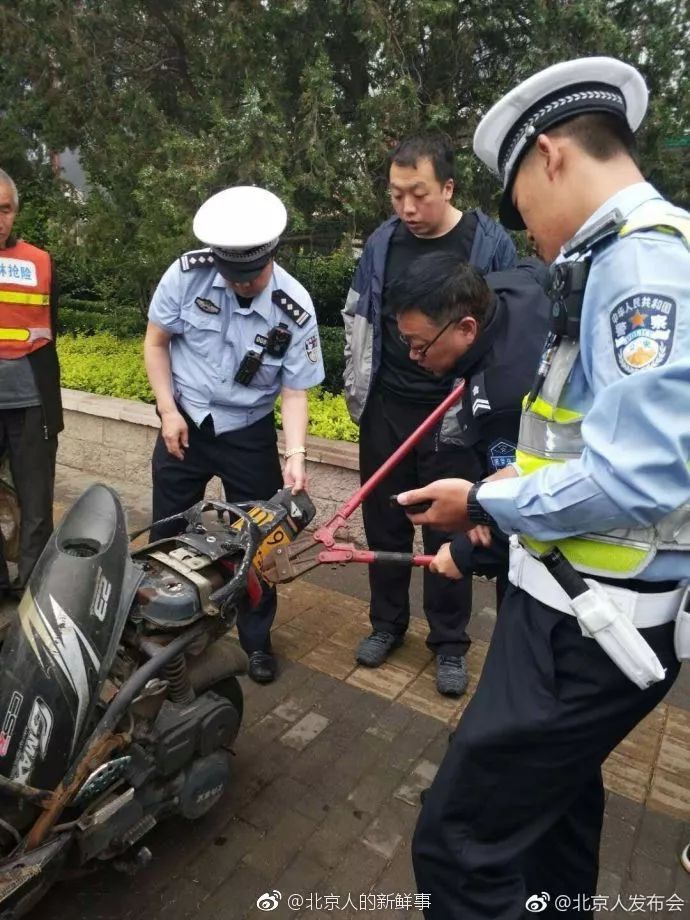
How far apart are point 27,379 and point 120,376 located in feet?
7.98

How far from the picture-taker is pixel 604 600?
1.38m

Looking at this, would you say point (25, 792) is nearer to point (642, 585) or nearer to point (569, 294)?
point (642, 585)

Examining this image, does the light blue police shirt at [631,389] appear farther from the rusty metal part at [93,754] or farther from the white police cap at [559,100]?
the rusty metal part at [93,754]

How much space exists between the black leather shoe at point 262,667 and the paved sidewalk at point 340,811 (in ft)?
0.14

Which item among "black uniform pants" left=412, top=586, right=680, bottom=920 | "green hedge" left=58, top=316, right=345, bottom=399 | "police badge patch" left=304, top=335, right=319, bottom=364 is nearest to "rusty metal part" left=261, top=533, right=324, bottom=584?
"black uniform pants" left=412, top=586, right=680, bottom=920

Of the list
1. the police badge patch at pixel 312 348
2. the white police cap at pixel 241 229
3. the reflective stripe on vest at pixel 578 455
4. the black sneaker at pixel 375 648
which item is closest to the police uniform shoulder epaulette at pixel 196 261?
the white police cap at pixel 241 229

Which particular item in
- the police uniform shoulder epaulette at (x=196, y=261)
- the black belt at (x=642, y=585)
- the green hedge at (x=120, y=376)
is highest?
the police uniform shoulder epaulette at (x=196, y=261)

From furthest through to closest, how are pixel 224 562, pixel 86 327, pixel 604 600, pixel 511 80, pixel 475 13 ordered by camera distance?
pixel 86 327, pixel 511 80, pixel 475 13, pixel 224 562, pixel 604 600

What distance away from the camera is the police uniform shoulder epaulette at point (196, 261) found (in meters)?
2.82

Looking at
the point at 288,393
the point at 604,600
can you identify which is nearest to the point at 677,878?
the point at 604,600

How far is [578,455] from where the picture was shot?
4.64ft

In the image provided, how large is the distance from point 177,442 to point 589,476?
2005 mm

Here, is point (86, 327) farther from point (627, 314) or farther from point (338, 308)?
point (627, 314)

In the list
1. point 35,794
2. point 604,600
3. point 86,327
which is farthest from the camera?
point 86,327
